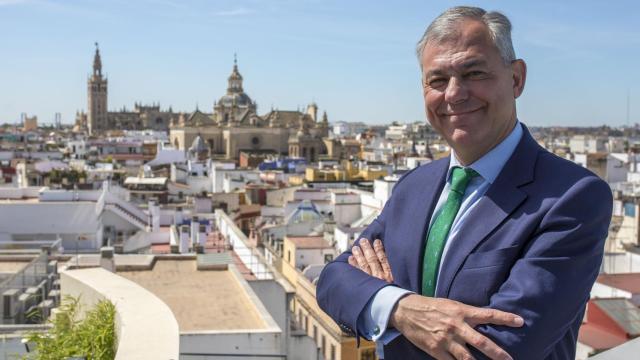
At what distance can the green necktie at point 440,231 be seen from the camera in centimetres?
182

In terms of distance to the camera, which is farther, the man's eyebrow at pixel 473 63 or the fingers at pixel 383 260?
the fingers at pixel 383 260

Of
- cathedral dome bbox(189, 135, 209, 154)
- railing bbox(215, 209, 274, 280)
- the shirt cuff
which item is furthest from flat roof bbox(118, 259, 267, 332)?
cathedral dome bbox(189, 135, 209, 154)

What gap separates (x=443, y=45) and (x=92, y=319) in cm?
295

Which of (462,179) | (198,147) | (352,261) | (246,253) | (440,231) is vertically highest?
(462,179)

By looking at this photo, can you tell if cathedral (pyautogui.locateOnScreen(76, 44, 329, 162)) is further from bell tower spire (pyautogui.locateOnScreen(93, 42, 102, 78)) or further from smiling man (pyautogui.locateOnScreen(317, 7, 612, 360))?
smiling man (pyautogui.locateOnScreen(317, 7, 612, 360))

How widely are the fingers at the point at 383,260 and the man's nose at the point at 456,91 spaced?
0.46 meters

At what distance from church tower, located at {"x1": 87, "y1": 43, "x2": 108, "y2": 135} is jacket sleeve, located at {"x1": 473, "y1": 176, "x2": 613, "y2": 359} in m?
93.6

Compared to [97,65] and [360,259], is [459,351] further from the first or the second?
[97,65]

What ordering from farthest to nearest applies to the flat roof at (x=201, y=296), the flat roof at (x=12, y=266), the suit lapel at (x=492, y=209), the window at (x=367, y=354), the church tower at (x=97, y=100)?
1. the church tower at (x=97, y=100)
2. the window at (x=367, y=354)
3. the flat roof at (x=12, y=266)
4. the flat roof at (x=201, y=296)
5. the suit lapel at (x=492, y=209)

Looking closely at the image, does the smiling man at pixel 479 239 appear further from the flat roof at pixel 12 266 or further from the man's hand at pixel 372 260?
the flat roof at pixel 12 266

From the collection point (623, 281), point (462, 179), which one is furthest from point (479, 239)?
point (623, 281)

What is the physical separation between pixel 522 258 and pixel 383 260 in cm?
45

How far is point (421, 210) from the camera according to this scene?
1938mm

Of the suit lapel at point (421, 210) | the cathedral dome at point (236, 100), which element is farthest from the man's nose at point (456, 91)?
the cathedral dome at point (236, 100)
